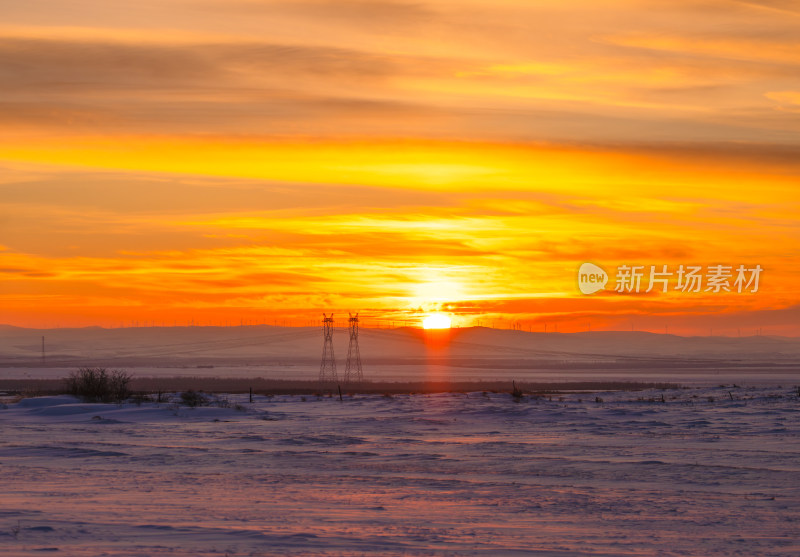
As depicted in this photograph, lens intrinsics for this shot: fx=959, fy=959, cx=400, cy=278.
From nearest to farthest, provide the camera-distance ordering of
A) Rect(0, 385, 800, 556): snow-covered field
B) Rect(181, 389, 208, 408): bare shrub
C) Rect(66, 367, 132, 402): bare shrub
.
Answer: Rect(0, 385, 800, 556): snow-covered field → Rect(181, 389, 208, 408): bare shrub → Rect(66, 367, 132, 402): bare shrub

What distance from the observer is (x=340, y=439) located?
33188 millimetres

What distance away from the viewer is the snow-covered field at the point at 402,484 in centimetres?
1559

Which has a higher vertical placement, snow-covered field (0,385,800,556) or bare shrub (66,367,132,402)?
bare shrub (66,367,132,402)

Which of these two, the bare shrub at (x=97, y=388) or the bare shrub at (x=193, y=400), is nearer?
the bare shrub at (x=193, y=400)

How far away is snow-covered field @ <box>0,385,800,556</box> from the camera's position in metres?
15.6

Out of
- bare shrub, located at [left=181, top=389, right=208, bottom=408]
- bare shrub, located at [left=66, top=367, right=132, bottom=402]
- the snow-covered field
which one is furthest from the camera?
bare shrub, located at [left=66, top=367, right=132, bottom=402]

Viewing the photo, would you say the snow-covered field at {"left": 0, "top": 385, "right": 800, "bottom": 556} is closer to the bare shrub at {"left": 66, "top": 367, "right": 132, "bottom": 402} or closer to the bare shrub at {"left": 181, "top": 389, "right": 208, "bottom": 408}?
the bare shrub at {"left": 181, "top": 389, "right": 208, "bottom": 408}

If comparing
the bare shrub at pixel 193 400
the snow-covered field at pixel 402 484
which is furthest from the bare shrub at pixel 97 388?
the snow-covered field at pixel 402 484

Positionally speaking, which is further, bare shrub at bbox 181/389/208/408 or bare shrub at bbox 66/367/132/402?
bare shrub at bbox 66/367/132/402

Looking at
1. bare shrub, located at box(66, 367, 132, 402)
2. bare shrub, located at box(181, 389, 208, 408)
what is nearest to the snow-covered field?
bare shrub, located at box(181, 389, 208, 408)

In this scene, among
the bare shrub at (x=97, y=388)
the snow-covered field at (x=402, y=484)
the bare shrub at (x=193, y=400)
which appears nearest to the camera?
the snow-covered field at (x=402, y=484)

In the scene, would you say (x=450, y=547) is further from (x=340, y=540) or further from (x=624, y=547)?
(x=624, y=547)

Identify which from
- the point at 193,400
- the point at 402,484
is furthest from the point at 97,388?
the point at 402,484

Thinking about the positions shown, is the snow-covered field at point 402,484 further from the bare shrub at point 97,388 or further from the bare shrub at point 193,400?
the bare shrub at point 97,388
